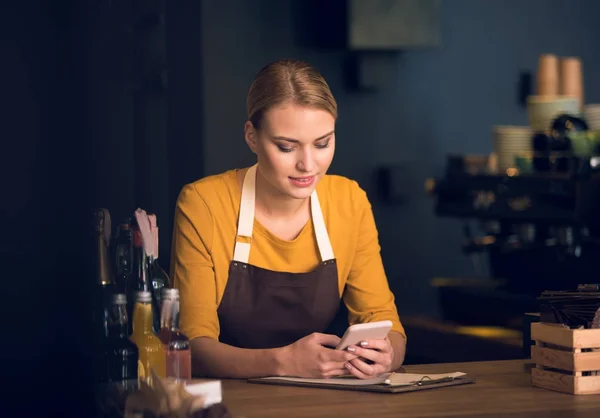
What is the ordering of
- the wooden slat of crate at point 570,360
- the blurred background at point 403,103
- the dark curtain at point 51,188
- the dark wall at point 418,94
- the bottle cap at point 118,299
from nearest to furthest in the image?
the dark curtain at point 51,188
the bottle cap at point 118,299
the wooden slat of crate at point 570,360
the blurred background at point 403,103
the dark wall at point 418,94

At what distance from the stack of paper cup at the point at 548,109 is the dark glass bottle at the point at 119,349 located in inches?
107

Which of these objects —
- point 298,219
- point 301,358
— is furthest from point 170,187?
point 301,358

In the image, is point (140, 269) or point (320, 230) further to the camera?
point (320, 230)

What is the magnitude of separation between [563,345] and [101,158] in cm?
95

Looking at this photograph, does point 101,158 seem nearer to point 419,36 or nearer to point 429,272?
point 419,36

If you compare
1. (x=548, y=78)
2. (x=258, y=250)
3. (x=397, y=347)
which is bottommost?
(x=397, y=347)

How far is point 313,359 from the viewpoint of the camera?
215 cm

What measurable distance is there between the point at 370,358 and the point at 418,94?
135 inches

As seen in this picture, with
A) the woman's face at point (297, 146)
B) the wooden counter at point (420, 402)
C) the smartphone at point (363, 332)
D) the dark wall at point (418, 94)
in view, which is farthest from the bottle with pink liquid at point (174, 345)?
the dark wall at point (418, 94)

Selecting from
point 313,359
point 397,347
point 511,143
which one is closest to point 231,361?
point 313,359

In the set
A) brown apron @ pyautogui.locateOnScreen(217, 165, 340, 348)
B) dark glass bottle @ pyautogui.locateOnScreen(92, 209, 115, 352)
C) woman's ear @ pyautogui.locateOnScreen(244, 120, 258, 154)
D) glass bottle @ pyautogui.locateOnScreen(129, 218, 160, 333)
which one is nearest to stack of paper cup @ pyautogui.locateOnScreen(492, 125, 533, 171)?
brown apron @ pyautogui.locateOnScreen(217, 165, 340, 348)

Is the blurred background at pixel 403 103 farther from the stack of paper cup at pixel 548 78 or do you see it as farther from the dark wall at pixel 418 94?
the stack of paper cup at pixel 548 78

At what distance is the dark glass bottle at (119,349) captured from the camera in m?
1.75

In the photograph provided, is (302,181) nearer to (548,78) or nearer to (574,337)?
(574,337)
